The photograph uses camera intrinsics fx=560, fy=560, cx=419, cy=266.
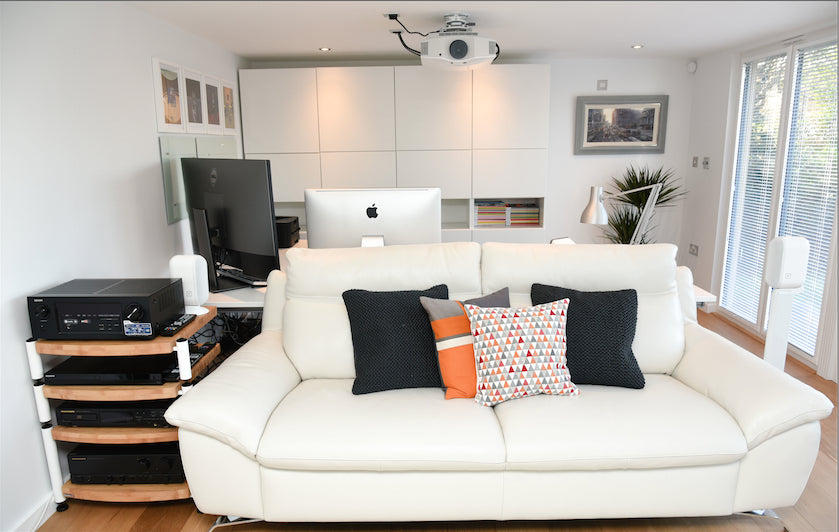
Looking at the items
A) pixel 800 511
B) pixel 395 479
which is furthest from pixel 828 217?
pixel 395 479

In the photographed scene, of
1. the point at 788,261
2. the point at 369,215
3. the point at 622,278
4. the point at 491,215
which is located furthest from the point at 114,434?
the point at 491,215

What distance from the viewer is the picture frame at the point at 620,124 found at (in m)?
4.98

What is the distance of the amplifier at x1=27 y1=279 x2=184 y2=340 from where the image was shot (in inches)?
79.0

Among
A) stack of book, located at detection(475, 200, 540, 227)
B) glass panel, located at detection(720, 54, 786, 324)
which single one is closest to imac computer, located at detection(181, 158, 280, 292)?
stack of book, located at detection(475, 200, 540, 227)

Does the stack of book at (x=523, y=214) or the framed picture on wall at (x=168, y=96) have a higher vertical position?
the framed picture on wall at (x=168, y=96)

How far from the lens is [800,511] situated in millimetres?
2107

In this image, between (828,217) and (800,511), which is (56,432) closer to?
(800,511)

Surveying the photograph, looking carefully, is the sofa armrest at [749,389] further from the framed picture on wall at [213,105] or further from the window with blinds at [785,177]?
the framed picture on wall at [213,105]

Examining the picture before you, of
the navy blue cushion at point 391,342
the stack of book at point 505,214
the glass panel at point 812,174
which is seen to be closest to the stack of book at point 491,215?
the stack of book at point 505,214

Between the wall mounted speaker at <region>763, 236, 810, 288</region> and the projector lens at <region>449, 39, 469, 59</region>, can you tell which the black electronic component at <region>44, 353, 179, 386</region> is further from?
the wall mounted speaker at <region>763, 236, 810, 288</region>

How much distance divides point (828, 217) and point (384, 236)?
2.77 m

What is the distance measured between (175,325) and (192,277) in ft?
0.83

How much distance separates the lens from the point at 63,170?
226cm

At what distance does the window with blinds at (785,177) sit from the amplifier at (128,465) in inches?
147
